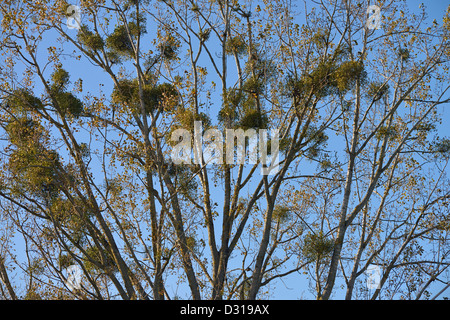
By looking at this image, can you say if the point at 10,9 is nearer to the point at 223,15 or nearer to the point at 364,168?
the point at 223,15

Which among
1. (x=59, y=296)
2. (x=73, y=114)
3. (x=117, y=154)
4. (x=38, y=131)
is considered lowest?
(x=59, y=296)

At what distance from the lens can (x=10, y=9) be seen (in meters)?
10.2

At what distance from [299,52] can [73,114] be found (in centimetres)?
441

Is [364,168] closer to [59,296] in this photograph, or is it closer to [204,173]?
[204,173]

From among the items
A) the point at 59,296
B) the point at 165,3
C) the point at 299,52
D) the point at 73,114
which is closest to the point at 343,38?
the point at 299,52

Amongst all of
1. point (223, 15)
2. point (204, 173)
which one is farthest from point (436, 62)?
point (204, 173)

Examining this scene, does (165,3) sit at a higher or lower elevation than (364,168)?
higher

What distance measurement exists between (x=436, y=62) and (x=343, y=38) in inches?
79.6

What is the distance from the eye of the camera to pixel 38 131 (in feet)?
31.8
